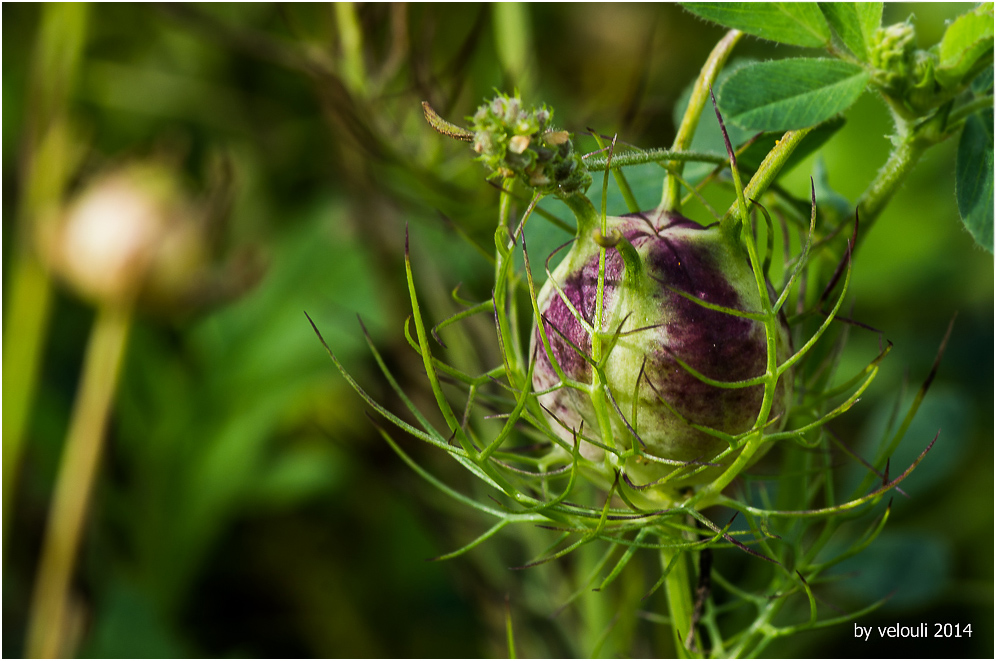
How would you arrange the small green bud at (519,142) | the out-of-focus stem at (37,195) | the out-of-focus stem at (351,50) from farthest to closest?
the out-of-focus stem at (37,195)
the out-of-focus stem at (351,50)
the small green bud at (519,142)

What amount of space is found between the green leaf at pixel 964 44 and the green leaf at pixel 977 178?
0.10ft

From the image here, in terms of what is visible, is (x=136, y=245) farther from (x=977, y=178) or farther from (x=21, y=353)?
(x=977, y=178)

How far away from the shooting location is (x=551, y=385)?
254 mm

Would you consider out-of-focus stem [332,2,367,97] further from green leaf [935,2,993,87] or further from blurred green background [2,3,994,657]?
green leaf [935,2,993,87]

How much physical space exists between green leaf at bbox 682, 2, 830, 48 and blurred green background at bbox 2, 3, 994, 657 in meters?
A: 0.25

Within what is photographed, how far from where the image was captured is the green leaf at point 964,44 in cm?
24

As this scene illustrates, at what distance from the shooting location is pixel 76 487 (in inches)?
24.0

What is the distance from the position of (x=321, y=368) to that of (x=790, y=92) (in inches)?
23.6

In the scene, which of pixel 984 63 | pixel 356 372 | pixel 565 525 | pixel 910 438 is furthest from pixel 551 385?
pixel 356 372

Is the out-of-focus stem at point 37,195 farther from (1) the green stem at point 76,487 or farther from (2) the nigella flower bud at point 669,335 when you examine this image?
(2) the nigella flower bud at point 669,335

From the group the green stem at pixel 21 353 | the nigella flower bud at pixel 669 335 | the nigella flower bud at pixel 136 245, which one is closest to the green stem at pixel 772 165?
the nigella flower bud at pixel 669 335

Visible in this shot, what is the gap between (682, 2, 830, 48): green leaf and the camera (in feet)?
0.89

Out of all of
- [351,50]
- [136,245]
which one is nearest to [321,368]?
[136,245]

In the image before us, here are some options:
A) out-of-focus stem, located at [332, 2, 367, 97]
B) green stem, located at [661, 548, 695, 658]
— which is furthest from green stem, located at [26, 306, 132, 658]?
green stem, located at [661, 548, 695, 658]
